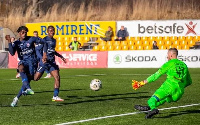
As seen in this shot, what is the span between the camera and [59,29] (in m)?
40.9

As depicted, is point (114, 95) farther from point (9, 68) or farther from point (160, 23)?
point (160, 23)

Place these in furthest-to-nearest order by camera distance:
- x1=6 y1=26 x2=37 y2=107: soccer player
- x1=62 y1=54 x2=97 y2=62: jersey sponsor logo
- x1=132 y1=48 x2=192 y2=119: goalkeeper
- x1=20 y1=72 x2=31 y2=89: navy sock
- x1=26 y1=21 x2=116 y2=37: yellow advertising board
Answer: x1=26 y1=21 x2=116 y2=37: yellow advertising board < x1=62 y1=54 x2=97 y2=62: jersey sponsor logo < x1=6 y1=26 x2=37 y2=107: soccer player < x1=20 y1=72 x2=31 y2=89: navy sock < x1=132 y1=48 x2=192 y2=119: goalkeeper

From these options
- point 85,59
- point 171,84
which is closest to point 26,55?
point 171,84

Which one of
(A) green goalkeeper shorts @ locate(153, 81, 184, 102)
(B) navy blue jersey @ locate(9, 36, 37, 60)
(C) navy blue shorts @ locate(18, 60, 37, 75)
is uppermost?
(B) navy blue jersey @ locate(9, 36, 37, 60)

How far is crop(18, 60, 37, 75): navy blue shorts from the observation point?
12.9 m

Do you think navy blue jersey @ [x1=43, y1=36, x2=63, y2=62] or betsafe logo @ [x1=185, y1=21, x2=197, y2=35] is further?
betsafe logo @ [x1=185, y1=21, x2=197, y2=35]

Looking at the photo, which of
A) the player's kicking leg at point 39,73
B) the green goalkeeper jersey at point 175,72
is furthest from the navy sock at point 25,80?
the green goalkeeper jersey at point 175,72

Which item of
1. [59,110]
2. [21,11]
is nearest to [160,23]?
[21,11]

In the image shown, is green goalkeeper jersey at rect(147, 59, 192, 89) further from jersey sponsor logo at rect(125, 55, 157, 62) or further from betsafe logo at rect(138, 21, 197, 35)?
betsafe logo at rect(138, 21, 197, 35)

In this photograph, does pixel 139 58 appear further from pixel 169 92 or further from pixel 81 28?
pixel 169 92

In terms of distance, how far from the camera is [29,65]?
1291 centimetres

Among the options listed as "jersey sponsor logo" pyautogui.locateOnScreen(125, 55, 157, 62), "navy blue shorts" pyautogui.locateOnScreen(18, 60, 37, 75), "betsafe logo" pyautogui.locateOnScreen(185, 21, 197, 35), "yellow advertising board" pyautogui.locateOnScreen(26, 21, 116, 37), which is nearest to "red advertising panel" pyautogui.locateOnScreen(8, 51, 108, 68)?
"jersey sponsor logo" pyautogui.locateOnScreen(125, 55, 157, 62)

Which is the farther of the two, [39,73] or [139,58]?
[139,58]

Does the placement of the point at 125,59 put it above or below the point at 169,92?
above
